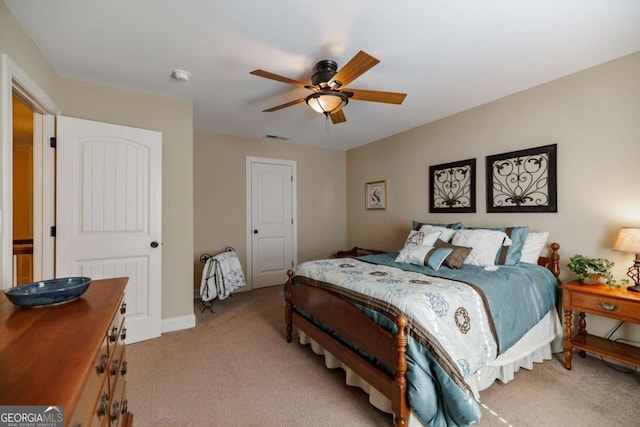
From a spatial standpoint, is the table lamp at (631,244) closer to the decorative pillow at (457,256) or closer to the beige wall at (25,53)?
the decorative pillow at (457,256)

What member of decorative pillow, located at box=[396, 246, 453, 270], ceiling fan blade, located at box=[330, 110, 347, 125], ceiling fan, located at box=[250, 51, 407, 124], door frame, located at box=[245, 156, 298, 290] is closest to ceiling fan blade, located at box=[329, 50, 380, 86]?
ceiling fan, located at box=[250, 51, 407, 124]

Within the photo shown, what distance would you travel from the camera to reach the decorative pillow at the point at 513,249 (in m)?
2.53

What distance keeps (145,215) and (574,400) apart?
363 centimetres

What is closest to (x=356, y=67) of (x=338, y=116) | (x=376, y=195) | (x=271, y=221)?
(x=338, y=116)

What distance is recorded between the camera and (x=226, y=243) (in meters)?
4.31

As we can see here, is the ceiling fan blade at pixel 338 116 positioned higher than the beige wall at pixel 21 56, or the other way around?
the beige wall at pixel 21 56

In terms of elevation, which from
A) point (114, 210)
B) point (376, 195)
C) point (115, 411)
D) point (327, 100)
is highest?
point (327, 100)

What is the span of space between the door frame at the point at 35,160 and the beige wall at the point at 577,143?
3.87 meters

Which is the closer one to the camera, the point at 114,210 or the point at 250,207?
the point at 114,210

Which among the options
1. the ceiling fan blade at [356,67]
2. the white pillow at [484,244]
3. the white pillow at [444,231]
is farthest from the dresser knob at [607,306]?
the ceiling fan blade at [356,67]

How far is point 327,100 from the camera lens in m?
2.15

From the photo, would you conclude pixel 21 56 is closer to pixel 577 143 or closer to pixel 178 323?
pixel 178 323

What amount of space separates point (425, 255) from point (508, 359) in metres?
0.97

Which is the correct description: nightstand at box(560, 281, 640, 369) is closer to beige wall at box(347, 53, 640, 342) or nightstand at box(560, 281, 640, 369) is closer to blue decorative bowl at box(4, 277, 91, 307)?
beige wall at box(347, 53, 640, 342)
